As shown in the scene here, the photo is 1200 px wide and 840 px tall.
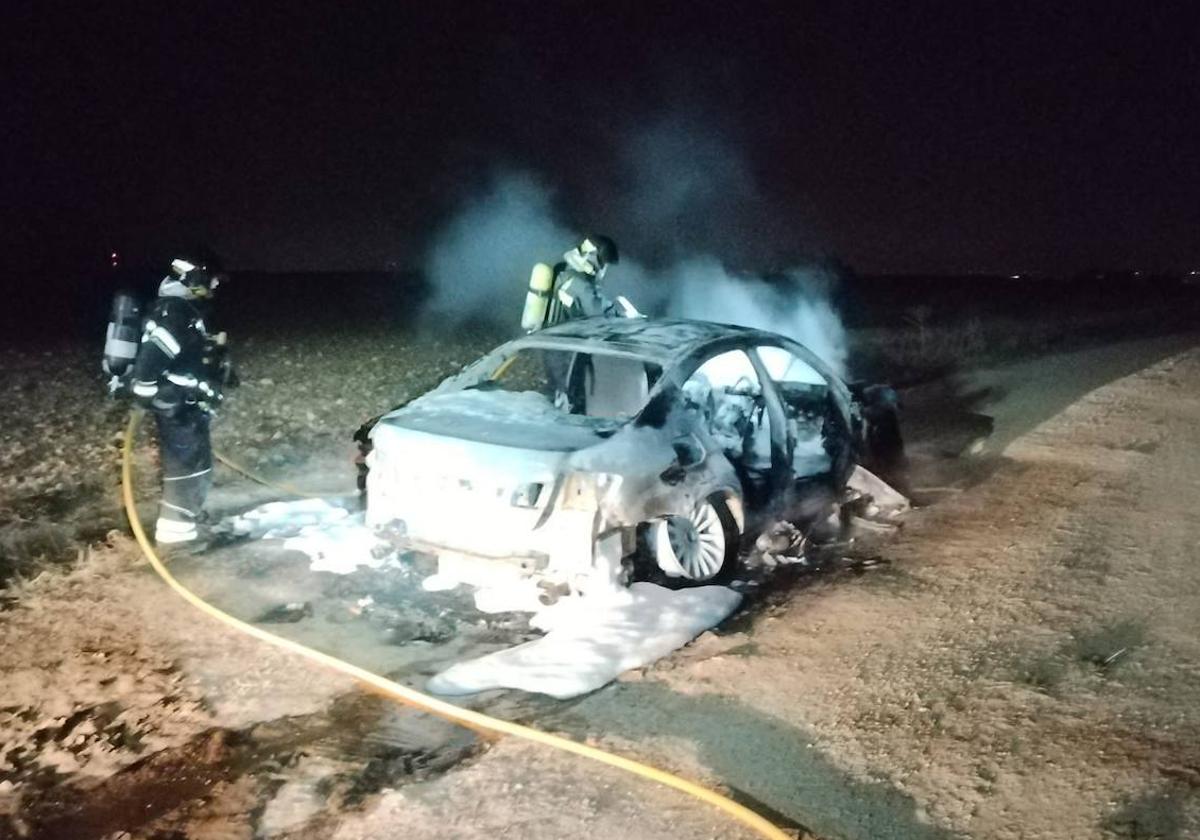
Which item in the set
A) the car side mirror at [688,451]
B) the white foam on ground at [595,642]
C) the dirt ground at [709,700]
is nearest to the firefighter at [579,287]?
the car side mirror at [688,451]

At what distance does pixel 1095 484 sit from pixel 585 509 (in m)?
4.33

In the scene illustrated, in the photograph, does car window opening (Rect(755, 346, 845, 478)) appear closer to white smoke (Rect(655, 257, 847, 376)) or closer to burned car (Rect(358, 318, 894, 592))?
burned car (Rect(358, 318, 894, 592))

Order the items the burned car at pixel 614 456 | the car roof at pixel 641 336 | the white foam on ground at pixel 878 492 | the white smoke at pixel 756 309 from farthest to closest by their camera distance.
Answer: the white smoke at pixel 756 309 → the white foam on ground at pixel 878 492 → the car roof at pixel 641 336 → the burned car at pixel 614 456

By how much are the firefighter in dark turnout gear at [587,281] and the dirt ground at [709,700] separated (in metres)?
2.77

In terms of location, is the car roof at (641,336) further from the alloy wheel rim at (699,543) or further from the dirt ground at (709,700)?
the dirt ground at (709,700)

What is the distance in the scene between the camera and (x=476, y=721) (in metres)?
4.01

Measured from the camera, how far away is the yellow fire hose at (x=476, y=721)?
11.0 ft

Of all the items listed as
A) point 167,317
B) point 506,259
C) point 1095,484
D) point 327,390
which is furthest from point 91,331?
point 506,259

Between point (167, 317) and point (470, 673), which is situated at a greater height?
point (167, 317)

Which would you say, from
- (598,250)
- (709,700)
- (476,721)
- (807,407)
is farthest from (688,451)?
(598,250)

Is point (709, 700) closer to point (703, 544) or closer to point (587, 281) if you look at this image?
point (703, 544)

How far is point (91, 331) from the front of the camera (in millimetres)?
19031

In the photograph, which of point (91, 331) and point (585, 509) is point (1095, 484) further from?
point (91, 331)

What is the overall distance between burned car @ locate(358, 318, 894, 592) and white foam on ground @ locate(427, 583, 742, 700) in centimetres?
19
